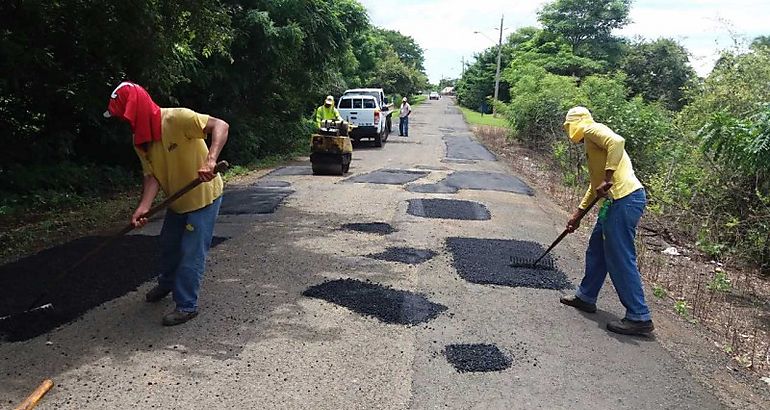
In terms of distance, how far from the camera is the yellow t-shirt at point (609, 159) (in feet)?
15.6

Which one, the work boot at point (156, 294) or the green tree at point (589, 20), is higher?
the green tree at point (589, 20)

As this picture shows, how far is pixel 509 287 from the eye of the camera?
5621mm

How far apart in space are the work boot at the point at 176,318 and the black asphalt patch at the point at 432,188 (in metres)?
6.78

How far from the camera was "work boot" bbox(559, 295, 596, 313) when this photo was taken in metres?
5.14

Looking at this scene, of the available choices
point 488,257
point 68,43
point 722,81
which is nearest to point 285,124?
point 68,43

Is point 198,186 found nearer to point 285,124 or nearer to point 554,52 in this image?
point 285,124

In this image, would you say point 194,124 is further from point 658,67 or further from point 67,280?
point 658,67

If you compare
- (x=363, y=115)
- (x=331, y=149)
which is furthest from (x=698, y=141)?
(x=363, y=115)

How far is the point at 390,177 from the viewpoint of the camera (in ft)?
41.6

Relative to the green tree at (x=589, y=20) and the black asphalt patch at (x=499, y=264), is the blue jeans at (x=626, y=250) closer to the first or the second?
the black asphalt patch at (x=499, y=264)

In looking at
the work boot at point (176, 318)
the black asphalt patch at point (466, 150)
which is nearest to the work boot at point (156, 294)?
the work boot at point (176, 318)

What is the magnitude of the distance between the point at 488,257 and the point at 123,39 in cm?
537

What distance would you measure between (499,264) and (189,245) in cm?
332

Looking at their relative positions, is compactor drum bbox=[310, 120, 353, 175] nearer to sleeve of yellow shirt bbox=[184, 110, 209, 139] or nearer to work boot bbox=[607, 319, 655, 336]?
sleeve of yellow shirt bbox=[184, 110, 209, 139]
